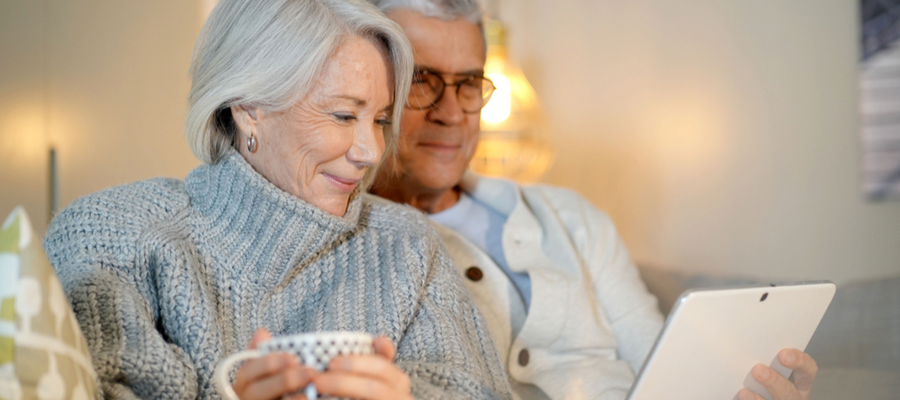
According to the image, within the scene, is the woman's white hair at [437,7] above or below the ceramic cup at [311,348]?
above

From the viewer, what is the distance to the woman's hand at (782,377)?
3.05 ft

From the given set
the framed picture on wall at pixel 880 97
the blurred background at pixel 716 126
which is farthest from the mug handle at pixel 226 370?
the framed picture on wall at pixel 880 97

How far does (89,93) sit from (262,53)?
932 millimetres

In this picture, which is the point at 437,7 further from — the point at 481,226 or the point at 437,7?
the point at 481,226

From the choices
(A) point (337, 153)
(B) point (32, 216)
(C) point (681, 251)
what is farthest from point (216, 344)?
(C) point (681, 251)

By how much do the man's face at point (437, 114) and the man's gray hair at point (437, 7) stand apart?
0.04ft

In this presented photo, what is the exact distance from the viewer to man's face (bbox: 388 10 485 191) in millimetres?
1423

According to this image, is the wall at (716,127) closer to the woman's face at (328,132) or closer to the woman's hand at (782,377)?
the woman's hand at (782,377)

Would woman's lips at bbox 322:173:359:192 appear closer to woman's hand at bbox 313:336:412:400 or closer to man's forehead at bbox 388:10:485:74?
woman's hand at bbox 313:336:412:400

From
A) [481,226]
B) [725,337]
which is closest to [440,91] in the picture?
[481,226]

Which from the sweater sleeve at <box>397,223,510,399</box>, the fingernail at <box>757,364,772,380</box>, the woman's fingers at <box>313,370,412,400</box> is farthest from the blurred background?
the woman's fingers at <box>313,370,412,400</box>

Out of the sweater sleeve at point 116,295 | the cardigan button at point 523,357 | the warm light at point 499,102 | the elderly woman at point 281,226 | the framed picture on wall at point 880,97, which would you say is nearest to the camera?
the sweater sleeve at point 116,295

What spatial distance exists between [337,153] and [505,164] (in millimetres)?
1739

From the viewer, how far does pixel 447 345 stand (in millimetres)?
919
